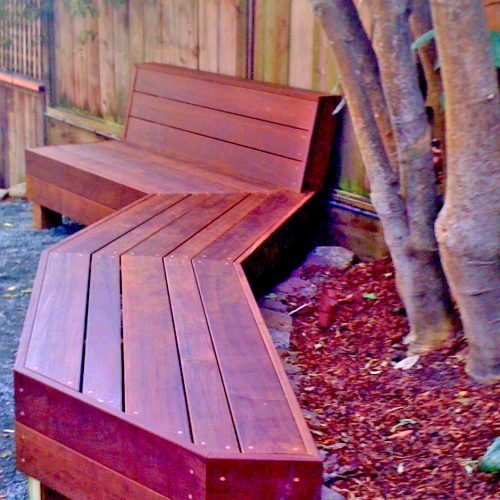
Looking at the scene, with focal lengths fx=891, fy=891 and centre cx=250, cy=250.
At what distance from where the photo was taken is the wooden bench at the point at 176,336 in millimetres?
2535

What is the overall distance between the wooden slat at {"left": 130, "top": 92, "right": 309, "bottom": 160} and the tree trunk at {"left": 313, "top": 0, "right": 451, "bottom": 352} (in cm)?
150

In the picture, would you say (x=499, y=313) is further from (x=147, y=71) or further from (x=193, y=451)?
(x=147, y=71)

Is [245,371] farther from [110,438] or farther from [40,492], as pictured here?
[40,492]

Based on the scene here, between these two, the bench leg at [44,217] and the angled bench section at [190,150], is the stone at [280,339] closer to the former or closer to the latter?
the angled bench section at [190,150]

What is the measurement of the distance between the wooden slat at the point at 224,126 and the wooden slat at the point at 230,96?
40mm

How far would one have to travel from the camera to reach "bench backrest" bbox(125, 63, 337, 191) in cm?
516

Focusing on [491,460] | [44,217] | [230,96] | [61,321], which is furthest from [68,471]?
[44,217]

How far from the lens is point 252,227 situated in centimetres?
458

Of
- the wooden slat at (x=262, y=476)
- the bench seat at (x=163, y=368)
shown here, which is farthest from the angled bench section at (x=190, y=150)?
the wooden slat at (x=262, y=476)

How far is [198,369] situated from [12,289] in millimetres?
2719

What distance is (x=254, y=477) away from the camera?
2432 mm

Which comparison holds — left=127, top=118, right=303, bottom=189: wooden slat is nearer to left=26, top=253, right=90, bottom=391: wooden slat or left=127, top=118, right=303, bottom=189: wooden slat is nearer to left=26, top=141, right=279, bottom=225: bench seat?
left=26, top=141, right=279, bottom=225: bench seat

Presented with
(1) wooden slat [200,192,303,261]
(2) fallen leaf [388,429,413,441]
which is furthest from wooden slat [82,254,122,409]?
(2) fallen leaf [388,429,413,441]

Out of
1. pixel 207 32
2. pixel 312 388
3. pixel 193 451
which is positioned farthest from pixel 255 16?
pixel 193 451
